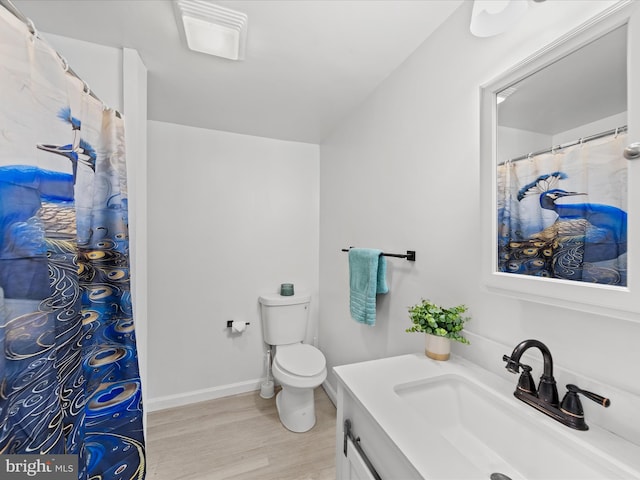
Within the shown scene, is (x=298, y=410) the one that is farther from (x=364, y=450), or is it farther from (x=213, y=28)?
(x=213, y=28)

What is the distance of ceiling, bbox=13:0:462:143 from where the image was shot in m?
1.16

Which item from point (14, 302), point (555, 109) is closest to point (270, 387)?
point (14, 302)

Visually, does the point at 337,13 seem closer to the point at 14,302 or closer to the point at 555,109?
the point at 555,109

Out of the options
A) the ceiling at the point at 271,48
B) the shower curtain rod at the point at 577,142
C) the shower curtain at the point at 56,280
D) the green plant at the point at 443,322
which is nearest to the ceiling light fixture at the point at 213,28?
the ceiling at the point at 271,48

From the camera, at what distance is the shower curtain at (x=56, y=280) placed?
60 centimetres

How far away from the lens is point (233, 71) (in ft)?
5.18

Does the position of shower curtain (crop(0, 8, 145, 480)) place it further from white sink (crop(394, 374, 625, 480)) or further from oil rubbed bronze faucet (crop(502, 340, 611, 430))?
oil rubbed bronze faucet (crop(502, 340, 611, 430))

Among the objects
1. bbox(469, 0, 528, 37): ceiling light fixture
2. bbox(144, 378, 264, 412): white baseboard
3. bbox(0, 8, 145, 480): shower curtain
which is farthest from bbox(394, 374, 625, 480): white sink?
bbox(144, 378, 264, 412): white baseboard

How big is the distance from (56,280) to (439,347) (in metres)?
1.27

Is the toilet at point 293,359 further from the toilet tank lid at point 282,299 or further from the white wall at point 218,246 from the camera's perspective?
the white wall at point 218,246

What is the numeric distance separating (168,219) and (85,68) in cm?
107

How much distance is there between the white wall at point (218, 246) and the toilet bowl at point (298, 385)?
1.95 ft

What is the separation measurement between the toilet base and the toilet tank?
491 millimetres

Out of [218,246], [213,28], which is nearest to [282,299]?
[218,246]
